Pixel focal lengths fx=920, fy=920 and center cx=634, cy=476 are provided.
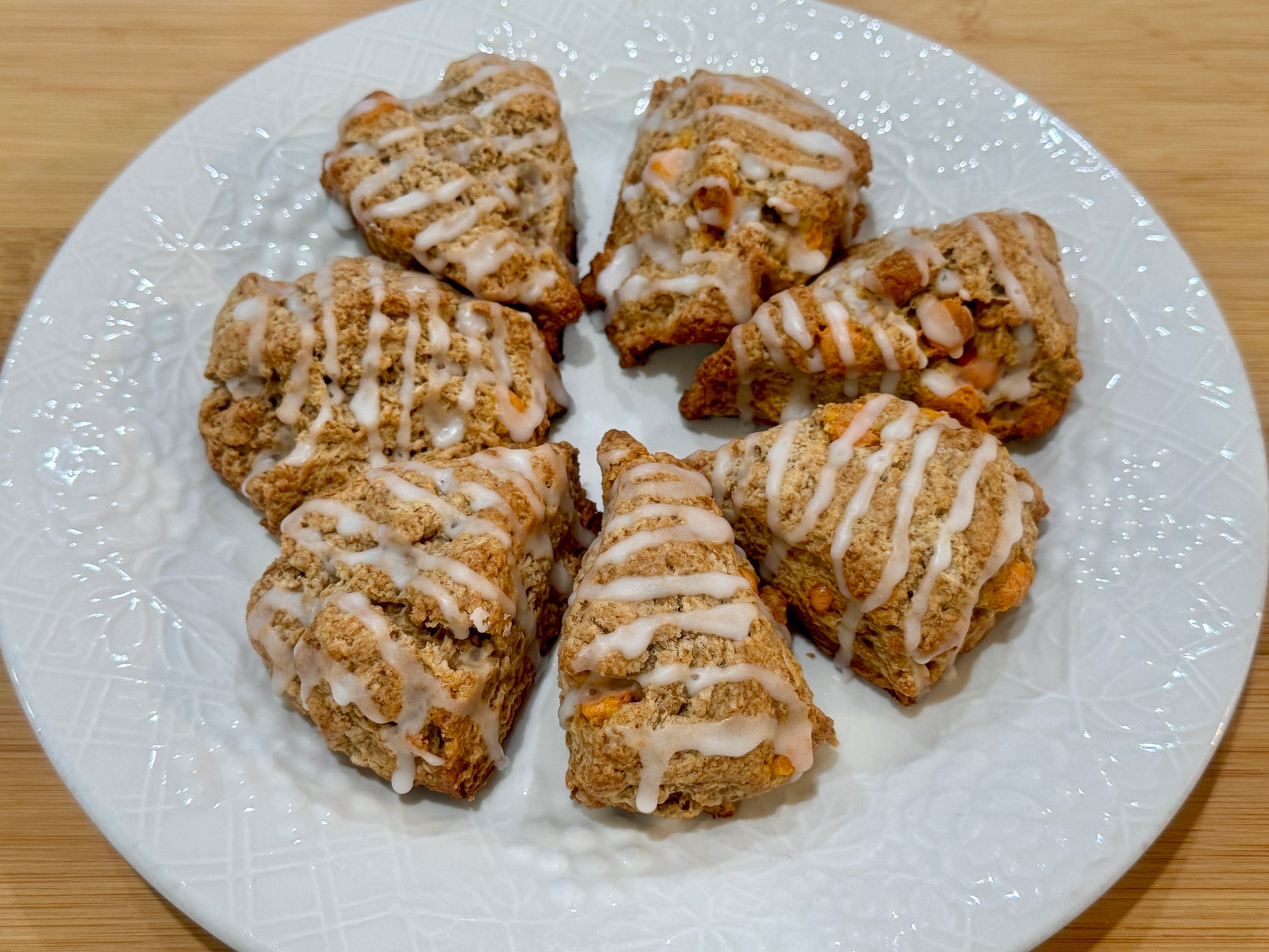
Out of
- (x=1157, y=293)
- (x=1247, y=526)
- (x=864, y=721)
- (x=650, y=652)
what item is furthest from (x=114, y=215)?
(x=1247, y=526)

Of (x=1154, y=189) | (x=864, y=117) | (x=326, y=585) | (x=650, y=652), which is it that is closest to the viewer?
(x=650, y=652)

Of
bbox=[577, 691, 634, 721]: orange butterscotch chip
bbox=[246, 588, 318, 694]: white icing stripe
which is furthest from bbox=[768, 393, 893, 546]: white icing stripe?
bbox=[246, 588, 318, 694]: white icing stripe

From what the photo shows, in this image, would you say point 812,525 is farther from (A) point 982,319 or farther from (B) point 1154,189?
(B) point 1154,189

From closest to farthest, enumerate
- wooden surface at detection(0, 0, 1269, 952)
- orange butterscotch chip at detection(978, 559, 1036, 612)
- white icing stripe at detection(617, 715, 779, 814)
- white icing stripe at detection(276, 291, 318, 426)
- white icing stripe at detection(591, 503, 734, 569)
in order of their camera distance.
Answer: white icing stripe at detection(617, 715, 779, 814) → white icing stripe at detection(591, 503, 734, 569) → orange butterscotch chip at detection(978, 559, 1036, 612) → white icing stripe at detection(276, 291, 318, 426) → wooden surface at detection(0, 0, 1269, 952)

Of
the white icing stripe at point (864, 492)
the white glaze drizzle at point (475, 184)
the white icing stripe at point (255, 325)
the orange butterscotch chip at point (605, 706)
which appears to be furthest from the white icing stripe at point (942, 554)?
the white icing stripe at point (255, 325)

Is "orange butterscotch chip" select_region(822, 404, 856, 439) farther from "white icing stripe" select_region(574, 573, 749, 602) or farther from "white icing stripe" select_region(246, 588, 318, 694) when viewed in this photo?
"white icing stripe" select_region(246, 588, 318, 694)

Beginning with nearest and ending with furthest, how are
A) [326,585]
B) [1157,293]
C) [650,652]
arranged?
[650,652]
[326,585]
[1157,293]
